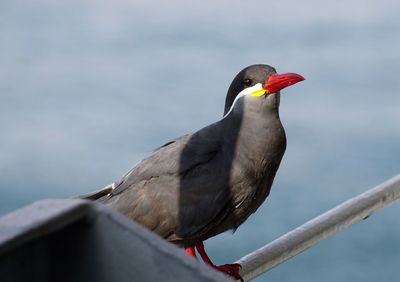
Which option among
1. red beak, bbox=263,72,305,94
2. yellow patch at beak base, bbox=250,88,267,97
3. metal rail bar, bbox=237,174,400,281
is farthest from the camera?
yellow patch at beak base, bbox=250,88,267,97

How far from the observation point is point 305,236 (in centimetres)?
265

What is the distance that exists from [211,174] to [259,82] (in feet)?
1.50

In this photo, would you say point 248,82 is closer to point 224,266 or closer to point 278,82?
point 278,82

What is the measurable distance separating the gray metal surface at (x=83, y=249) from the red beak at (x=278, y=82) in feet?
8.06

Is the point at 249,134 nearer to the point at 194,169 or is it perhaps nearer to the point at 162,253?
the point at 194,169

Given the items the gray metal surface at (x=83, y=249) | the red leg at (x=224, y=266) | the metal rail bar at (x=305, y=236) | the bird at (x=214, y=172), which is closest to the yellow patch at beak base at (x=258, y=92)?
the bird at (x=214, y=172)

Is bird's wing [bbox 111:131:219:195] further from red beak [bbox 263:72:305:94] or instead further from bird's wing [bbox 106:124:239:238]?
red beak [bbox 263:72:305:94]

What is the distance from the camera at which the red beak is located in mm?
3635

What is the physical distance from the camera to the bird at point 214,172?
373 cm

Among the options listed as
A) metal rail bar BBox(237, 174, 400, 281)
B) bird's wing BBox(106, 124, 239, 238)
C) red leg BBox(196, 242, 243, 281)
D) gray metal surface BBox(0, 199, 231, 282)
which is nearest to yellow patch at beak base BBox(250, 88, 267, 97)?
bird's wing BBox(106, 124, 239, 238)

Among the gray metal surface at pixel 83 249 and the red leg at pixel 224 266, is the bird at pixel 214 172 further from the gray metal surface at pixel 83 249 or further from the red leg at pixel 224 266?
the gray metal surface at pixel 83 249

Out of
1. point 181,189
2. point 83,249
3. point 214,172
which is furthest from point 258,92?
point 83,249

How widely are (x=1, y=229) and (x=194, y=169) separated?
266cm

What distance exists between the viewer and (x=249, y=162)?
378 centimetres
